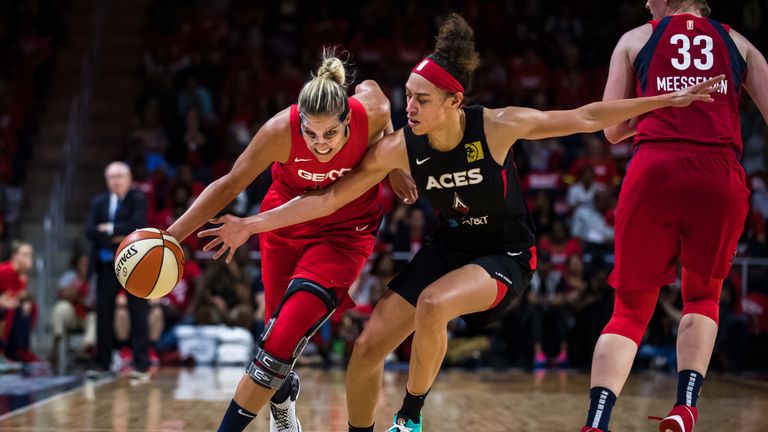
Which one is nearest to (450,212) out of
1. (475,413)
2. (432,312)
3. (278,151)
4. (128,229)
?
(432,312)

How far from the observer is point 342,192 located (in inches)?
166

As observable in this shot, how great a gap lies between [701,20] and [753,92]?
0.37 meters

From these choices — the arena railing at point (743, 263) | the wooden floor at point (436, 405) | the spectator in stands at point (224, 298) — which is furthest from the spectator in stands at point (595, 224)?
the spectator in stands at point (224, 298)

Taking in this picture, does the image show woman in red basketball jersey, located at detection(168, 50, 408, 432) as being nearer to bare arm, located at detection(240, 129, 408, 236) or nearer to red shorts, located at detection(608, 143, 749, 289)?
bare arm, located at detection(240, 129, 408, 236)

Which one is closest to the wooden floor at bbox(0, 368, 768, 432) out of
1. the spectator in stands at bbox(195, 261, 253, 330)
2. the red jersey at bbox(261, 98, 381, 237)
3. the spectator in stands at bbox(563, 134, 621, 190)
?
the spectator in stands at bbox(195, 261, 253, 330)

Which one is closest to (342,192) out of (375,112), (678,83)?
(375,112)

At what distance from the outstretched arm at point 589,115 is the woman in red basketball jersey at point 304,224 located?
617 mm

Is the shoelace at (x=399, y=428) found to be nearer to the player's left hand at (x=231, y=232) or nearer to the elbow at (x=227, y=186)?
the player's left hand at (x=231, y=232)

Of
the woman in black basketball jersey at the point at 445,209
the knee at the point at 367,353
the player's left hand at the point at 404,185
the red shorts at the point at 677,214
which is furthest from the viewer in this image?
the player's left hand at the point at 404,185

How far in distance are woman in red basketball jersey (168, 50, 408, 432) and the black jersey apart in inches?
11.7

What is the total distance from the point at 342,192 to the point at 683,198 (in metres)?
1.38

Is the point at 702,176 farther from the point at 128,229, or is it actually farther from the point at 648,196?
the point at 128,229

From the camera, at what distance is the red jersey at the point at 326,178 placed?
14.1 feet

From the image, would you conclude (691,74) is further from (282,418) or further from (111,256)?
(111,256)
